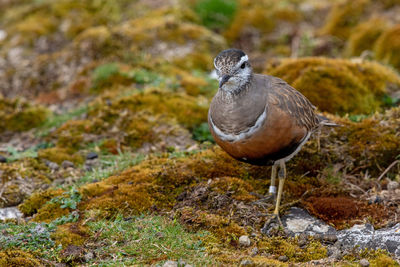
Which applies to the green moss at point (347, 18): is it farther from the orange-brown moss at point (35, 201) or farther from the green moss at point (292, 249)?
the orange-brown moss at point (35, 201)

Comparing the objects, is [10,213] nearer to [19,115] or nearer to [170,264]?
[170,264]

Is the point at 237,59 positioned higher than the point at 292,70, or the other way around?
the point at 237,59

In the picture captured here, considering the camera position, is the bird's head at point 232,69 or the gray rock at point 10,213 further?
the gray rock at point 10,213

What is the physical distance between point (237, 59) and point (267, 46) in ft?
26.2

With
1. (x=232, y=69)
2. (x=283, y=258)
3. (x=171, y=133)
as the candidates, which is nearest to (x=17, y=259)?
(x=283, y=258)

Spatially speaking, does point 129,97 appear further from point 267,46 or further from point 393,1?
point 393,1

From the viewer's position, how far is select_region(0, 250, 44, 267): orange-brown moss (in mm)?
4586

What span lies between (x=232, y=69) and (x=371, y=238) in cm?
236

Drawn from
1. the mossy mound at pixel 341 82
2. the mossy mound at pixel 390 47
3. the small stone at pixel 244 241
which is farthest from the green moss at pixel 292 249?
the mossy mound at pixel 390 47

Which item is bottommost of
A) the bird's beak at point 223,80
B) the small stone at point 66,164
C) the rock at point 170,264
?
the small stone at point 66,164

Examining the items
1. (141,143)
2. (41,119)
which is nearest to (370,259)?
(141,143)

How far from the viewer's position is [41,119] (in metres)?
9.38

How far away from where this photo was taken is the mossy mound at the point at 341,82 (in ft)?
27.9

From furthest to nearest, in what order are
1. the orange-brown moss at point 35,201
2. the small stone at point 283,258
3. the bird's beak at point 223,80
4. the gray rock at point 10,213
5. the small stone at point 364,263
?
the orange-brown moss at point 35,201 < the gray rock at point 10,213 < the bird's beak at point 223,80 < the small stone at point 283,258 < the small stone at point 364,263
